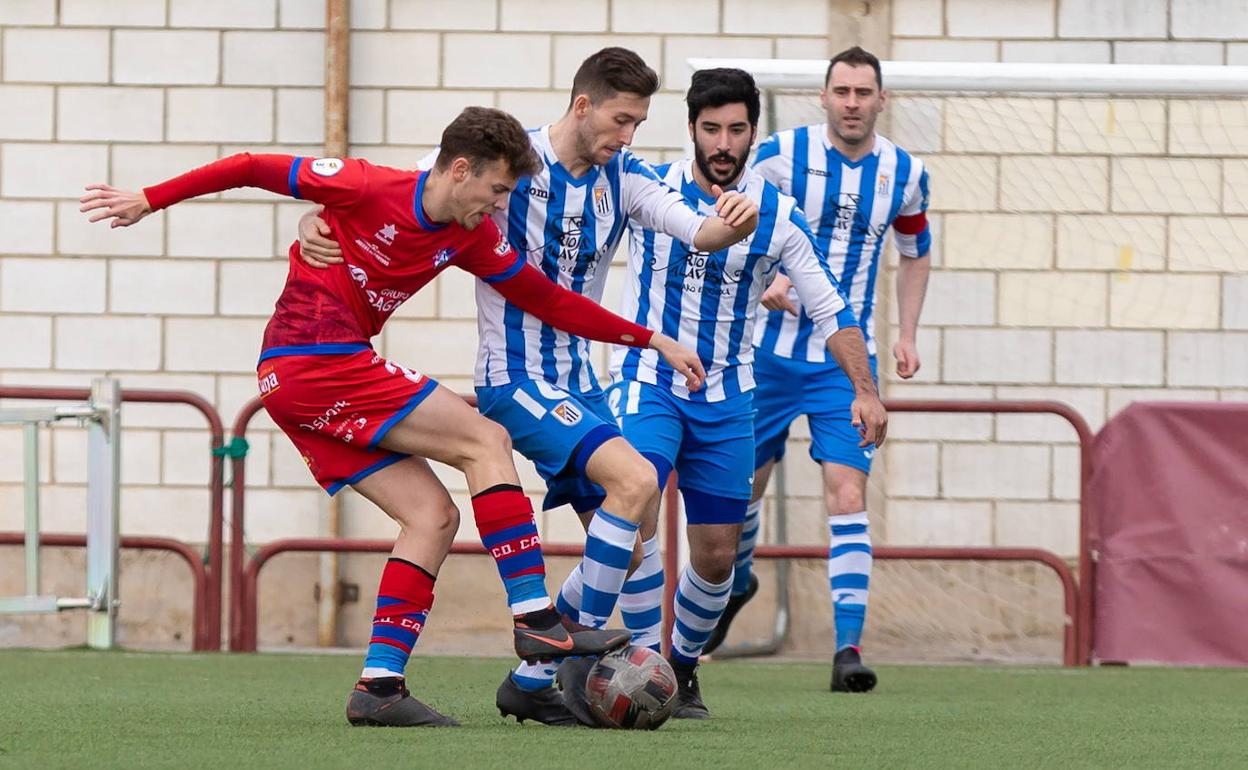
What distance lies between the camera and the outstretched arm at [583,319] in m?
5.04

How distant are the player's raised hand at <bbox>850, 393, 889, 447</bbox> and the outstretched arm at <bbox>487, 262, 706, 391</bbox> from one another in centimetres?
62

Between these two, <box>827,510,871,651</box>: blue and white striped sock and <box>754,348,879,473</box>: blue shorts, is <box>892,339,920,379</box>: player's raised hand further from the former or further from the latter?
<box>827,510,871,651</box>: blue and white striped sock

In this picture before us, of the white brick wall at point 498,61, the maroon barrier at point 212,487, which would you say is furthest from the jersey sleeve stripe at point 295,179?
the white brick wall at point 498,61

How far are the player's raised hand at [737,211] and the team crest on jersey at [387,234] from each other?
81 centimetres

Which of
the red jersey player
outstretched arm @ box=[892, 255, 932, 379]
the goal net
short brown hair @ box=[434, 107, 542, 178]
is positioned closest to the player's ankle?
the red jersey player

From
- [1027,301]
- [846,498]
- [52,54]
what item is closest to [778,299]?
[846,498]

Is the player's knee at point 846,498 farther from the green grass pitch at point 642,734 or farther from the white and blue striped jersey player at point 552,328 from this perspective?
the white and blue striped jersey player at point 552,328

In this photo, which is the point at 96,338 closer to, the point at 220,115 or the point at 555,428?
the point at 220,115

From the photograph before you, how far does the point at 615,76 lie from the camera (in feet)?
16.7

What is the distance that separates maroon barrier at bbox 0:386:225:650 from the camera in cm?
827

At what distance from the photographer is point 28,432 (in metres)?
8.10

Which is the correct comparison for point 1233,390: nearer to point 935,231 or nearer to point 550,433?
point 935,231

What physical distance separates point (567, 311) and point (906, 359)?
2198mm

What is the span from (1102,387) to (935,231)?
3.55 ft
